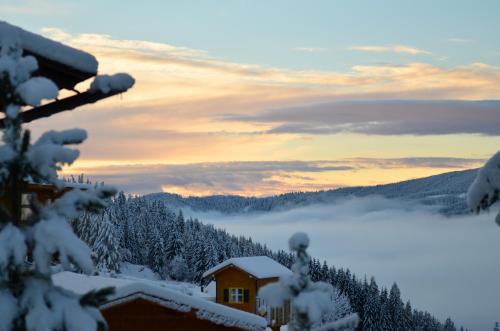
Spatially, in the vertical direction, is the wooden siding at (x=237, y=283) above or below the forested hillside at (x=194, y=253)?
above

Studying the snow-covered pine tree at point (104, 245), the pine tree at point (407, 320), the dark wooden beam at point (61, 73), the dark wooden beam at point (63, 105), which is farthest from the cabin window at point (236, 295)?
the pine tree at point (407, 320)

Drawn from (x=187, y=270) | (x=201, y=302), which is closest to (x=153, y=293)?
(x=201, y=302)

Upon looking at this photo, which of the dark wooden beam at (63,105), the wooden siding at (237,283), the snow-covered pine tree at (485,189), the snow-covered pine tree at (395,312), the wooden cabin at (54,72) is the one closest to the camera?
the wooden cabin at (54,72)

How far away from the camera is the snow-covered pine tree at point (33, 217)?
19.8 ft

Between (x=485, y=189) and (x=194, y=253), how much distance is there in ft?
380

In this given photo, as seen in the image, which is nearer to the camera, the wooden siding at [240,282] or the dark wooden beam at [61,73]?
the dark wooden beam at [61,73]

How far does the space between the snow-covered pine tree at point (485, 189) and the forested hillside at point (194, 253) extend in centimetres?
9253

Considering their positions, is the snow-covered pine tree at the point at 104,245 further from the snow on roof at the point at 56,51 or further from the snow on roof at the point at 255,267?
the snow on roof at the point at 56,51

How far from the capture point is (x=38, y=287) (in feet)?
21.0

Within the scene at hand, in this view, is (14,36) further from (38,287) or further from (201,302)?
(201,302)

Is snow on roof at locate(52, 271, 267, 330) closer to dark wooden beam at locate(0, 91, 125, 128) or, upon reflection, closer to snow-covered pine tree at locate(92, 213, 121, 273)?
dark wooden beam at locate(0, 91, 125, 128)

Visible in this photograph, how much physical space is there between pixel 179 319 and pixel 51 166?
7.44m

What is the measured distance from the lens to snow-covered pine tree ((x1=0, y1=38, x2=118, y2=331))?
6039mm

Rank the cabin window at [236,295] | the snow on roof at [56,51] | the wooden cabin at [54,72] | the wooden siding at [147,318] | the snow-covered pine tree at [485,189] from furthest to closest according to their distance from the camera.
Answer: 1. the cabin window at [236,295]
2. the wooden siding at [147,318]
3. the snow-covered pine tree at [485,189]
4. the snow on roof at [56,51]
5. the wooden cabin at [54,72]
